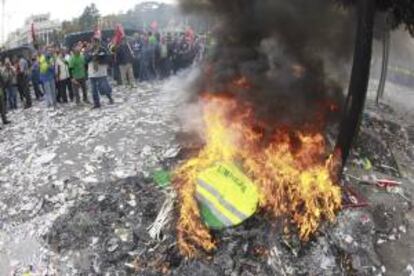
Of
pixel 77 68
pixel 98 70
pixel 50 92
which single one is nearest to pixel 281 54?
pixel 98 70

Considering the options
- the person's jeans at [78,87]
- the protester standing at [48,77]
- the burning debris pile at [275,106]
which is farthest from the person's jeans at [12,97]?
the burning debris pile at [275,106]

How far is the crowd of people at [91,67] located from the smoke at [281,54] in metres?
3.86

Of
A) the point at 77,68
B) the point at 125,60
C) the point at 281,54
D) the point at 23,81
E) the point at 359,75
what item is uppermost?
the point at 281,54

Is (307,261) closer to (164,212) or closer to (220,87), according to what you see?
(164,212)

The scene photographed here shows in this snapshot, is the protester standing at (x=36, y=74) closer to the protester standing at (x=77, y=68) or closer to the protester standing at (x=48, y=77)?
the protester standing at (x=48, y=77)

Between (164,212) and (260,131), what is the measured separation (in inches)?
77.7

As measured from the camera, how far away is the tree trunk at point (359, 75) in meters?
7.77

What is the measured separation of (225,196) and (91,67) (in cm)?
632

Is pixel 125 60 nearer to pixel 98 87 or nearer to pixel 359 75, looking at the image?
pixel 98 87

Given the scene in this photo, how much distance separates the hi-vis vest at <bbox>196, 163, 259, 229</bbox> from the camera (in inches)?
283

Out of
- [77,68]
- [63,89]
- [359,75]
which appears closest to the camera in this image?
[359,75]

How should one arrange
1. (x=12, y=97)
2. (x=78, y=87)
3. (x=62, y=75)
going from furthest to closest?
(x=12, y=97)
(x=62, y=75)
(x=78, y=87)

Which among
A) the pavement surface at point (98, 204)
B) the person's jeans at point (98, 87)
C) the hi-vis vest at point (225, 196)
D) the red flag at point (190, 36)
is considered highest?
the red flag at point (190, 36)

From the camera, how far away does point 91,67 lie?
1243 cm
